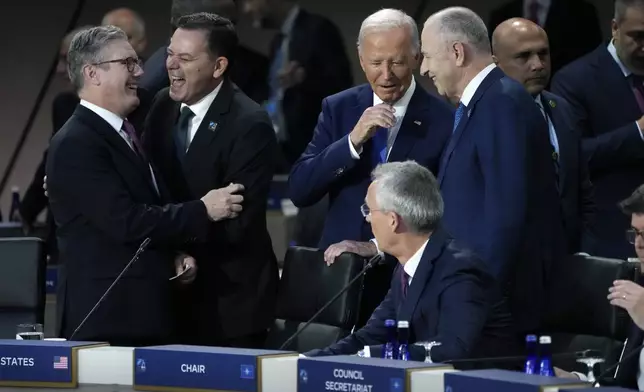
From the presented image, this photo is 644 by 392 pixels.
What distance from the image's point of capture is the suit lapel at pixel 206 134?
447 cm

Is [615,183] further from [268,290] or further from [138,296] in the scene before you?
[138,296]

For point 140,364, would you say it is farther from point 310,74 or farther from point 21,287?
point 310,74

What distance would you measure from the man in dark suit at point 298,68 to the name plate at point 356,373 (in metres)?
4.10

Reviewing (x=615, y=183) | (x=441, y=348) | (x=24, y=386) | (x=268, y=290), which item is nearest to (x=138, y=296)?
(x=268, y=290)

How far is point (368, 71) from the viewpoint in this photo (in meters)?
4.38

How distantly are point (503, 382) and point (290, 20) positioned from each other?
15.8 ft

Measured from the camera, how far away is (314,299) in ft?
13.8

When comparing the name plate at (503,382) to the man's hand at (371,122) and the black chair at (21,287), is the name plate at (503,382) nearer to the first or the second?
the man's hand at (371,122)

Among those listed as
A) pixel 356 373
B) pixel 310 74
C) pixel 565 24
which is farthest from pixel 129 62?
pixel 310 74

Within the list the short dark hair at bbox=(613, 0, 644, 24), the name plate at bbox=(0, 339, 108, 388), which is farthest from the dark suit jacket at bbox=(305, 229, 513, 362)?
the short dark hair at bbox=(613, 0, 644, 24)

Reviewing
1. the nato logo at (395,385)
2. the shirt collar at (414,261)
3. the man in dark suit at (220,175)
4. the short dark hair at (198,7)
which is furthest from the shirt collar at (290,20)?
the nato logo at (395,385)

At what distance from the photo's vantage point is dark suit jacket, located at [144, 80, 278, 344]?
14.6 feet

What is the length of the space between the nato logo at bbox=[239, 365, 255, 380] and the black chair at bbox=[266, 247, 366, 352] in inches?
34.4

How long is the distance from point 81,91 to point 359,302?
1.08m
